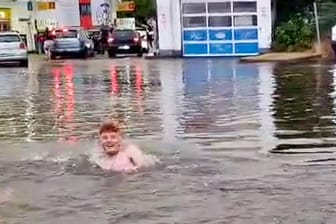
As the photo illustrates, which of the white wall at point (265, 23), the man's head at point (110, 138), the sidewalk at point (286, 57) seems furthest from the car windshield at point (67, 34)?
the man's head at point (110, 138)

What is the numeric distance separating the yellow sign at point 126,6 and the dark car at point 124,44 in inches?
1297

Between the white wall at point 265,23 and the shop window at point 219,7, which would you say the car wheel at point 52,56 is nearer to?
the shop window at point 219,7

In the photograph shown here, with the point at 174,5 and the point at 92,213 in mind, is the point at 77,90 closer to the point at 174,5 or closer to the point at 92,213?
the point at 92,213

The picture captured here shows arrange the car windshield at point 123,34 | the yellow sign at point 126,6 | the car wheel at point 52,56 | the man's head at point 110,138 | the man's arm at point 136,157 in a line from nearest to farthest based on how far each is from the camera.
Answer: the man's head at point 110,138 < the man's arm at point 136,157 < the car wheel at point 52,56 < the car windshield at point 123,34 < the yellow sign at point 126,6

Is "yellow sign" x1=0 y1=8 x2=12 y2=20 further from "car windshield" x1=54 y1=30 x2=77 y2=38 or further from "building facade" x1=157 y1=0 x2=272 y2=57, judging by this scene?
"building facade" x1=157 y1=0 x2=272 y2=57

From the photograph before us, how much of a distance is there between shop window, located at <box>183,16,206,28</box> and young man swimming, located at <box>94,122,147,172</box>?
3332 centimetres

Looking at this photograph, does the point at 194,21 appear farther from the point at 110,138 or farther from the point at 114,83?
the point at 110,138

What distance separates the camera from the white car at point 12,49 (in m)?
39.1

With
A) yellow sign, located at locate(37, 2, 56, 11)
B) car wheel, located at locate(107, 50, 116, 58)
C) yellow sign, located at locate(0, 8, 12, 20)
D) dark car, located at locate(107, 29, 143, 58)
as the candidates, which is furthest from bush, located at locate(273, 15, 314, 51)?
yellow sign, located at locate(37, 2, 56, 11)

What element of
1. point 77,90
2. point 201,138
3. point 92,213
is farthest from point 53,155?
point 77,90

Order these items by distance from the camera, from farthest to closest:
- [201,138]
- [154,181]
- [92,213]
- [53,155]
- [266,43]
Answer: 1. [266,43]
2. [201,138]
3. [53,155]
4. [154,181]
5. [92,213]

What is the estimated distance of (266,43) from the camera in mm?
42469

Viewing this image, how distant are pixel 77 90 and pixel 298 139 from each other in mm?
11000

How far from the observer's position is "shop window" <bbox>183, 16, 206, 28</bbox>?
4341cm
